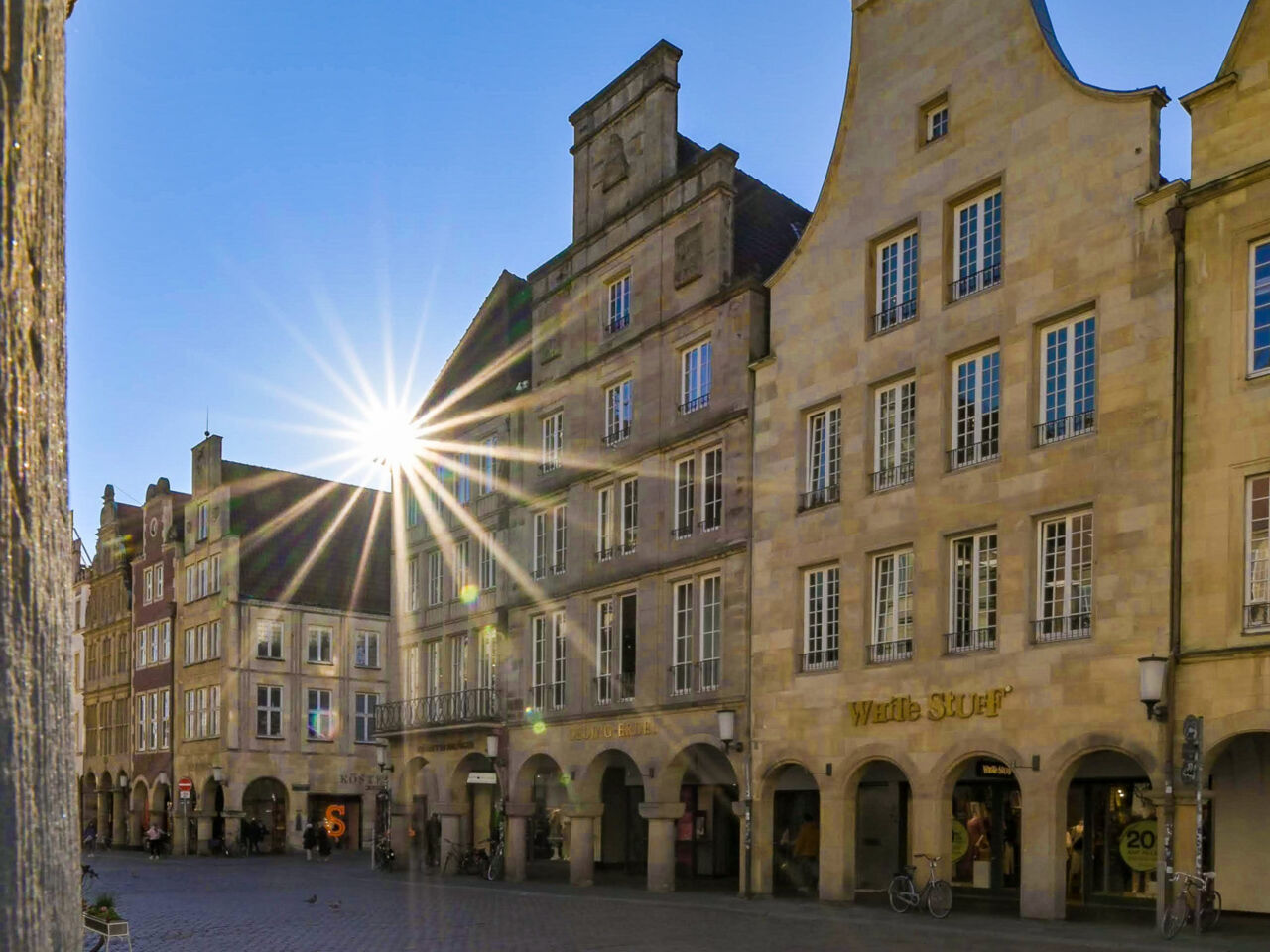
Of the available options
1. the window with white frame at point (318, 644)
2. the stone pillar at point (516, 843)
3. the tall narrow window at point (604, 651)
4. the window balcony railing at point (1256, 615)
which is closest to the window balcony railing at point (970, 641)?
the window balcony railing at point (1256, 615)

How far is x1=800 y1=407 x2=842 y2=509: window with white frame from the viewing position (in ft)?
91.1

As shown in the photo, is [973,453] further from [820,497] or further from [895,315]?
[820,497]

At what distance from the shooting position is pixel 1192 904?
63.7 feet

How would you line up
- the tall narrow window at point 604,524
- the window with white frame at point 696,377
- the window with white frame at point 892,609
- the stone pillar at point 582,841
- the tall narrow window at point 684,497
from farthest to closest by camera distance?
the tall narrow window at point 604,524 < the stone pillar at point 582,841 < the tall narrow window at point 684,497 < the window with white frame at point 696,377 < the window with white frame at point 892,609

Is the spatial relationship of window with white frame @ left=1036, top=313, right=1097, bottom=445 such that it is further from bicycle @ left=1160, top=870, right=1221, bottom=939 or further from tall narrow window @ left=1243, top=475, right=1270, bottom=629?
bicycle @ left=1160, top=870, right=1221, bottom=939

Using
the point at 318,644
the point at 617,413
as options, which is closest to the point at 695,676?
the point at 617,413

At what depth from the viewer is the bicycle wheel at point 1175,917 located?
18.8 meters

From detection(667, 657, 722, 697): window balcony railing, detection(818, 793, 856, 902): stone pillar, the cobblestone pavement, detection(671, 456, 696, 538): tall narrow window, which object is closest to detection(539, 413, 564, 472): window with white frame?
detection(671, 456, 696, 538): tall narrow window

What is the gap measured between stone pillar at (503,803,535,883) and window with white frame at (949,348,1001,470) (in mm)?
16599

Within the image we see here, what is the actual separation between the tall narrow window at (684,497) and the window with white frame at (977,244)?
847 centimetres

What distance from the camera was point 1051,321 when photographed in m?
23.4

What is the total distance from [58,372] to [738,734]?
28.4m

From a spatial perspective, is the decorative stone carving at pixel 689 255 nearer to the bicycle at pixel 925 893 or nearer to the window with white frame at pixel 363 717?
the bicycle at pixel 925 893

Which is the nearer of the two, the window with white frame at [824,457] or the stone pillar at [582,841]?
the window with white frame at [824,457]
